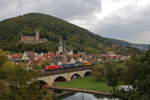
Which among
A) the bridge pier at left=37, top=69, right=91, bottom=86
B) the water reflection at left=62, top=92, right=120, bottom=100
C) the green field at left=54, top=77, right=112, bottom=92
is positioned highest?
the bridge pier at left=37, top=69, right=91, bottom=86

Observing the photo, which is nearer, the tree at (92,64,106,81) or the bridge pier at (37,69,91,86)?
the bridge pier at (37,69,91,86)

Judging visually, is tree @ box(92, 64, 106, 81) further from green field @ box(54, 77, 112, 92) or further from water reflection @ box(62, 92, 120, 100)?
water reflection @ box(62, 92, 120, 100)

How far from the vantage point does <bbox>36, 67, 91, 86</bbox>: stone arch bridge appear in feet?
171

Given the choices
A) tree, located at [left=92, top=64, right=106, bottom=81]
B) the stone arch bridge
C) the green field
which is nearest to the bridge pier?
the stone arch bridge

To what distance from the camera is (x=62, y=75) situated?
2319 inches

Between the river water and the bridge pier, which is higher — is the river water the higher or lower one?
the lower one

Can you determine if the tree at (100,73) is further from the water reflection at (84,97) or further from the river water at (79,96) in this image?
the water reflection at (84,97)

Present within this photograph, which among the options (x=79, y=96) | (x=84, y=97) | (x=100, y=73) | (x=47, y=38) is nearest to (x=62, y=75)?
(x=100, y=73)

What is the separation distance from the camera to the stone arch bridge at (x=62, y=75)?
52134 millimetres

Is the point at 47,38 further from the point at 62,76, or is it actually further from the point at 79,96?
the point at 79,96

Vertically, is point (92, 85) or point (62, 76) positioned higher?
point (62, 76)

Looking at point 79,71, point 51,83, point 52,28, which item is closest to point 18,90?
point 51,83

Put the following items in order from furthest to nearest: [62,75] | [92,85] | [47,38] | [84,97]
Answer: [47,38] → [62,75] → [92,85] → [84,97]

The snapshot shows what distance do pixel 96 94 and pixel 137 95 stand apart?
1434 centimetres
